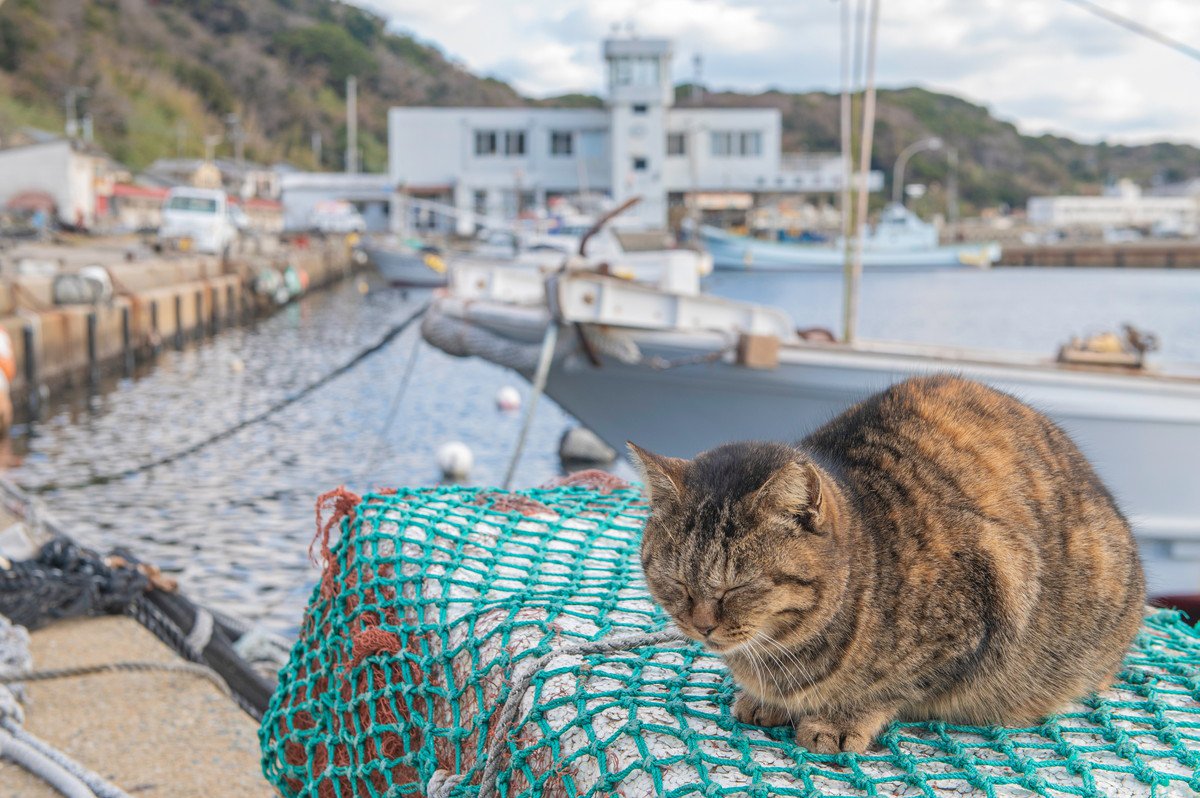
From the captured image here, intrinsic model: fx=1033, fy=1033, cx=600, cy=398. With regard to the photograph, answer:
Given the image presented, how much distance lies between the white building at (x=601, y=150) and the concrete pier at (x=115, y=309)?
20712 mm

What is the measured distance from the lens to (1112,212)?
10488cm

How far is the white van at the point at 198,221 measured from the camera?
3281 cm

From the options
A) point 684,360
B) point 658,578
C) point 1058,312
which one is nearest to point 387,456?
point 684,360

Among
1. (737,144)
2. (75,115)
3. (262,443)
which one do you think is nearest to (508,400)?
(262,443)

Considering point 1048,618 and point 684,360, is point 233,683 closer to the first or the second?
point 1048,618

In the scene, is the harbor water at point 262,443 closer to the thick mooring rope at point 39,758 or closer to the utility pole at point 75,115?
the thick mooring rope at point 39,758

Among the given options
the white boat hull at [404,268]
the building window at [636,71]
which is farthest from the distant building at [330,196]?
the white boat hull at [404,268]

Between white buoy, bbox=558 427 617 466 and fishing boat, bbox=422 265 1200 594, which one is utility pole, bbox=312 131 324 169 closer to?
white buoy, bbox=558 427 617 466

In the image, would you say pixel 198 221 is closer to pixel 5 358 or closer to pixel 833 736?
pixel 5 358

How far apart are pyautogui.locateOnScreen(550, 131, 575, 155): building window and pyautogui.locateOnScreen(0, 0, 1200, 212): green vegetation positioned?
1046 inches

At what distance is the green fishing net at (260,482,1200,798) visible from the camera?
172cm

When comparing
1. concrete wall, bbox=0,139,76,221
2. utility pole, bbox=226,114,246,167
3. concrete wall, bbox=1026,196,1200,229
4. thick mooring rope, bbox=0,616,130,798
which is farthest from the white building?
concrete wall, bbox=1026,196,1200,229

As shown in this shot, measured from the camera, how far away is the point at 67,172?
146 ft

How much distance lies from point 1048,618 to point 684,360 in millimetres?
6267
